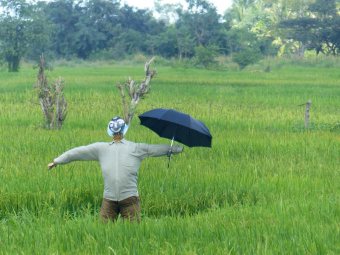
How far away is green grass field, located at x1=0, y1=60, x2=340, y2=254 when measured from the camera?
18.6 ft

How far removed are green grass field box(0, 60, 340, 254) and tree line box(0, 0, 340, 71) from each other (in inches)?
1211

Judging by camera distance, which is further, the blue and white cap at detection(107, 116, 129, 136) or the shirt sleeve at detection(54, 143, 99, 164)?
the shirt sleeve at detection(54, 143, 99, 164)

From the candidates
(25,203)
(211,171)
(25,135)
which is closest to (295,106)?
(25,135)

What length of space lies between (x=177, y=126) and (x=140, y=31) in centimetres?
5825

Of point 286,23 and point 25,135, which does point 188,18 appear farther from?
point 25,135

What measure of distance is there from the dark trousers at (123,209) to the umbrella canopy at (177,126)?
3.38 ft

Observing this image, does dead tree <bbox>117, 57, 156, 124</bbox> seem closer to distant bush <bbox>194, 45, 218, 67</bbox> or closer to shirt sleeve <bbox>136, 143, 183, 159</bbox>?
shirt sleeve <bbox>136, 143, 183, 159</bbox>

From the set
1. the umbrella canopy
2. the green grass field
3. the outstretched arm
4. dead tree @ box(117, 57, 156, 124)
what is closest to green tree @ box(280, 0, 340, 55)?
the green grass field

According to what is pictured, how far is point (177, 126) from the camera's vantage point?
7547mm

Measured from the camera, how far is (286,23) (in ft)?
188

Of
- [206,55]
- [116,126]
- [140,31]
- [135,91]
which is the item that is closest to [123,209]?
[116,126]

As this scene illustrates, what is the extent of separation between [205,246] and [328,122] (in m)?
11.9

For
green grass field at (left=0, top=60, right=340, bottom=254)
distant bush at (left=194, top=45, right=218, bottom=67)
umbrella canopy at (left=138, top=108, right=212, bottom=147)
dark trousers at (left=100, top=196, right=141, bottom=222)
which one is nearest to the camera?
green grass field at (left=0, top=60, right=340, bottom=254)

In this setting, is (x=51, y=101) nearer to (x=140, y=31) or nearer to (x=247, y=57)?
(x=247, y=57)
